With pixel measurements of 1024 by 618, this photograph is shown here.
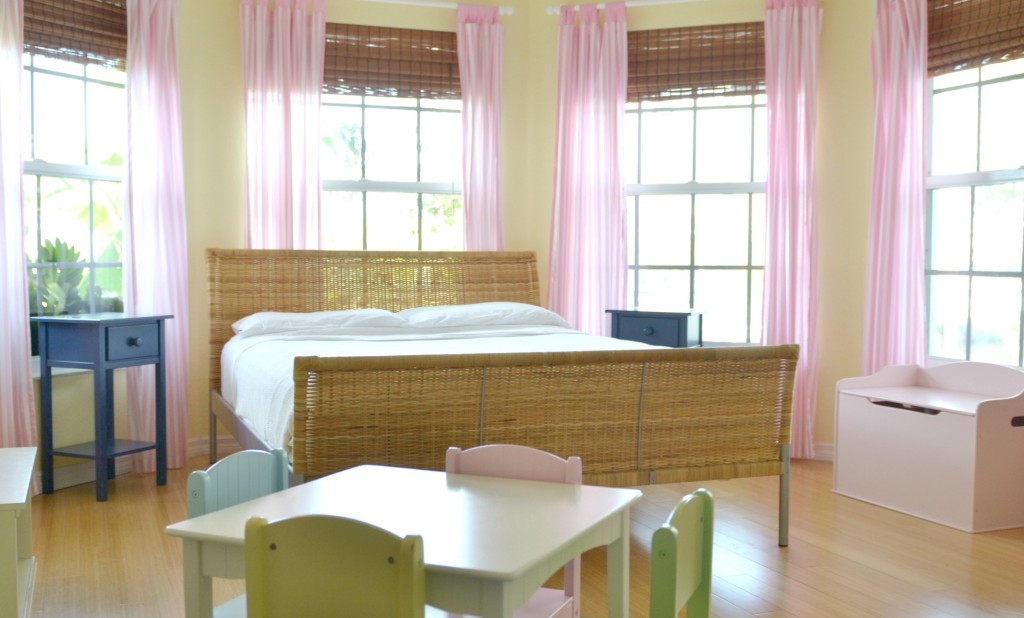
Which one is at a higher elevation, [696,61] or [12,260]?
[696,61]

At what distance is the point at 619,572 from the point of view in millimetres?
1924

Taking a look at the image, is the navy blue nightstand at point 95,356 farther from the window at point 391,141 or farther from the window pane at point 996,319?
the window pane at point 996,319

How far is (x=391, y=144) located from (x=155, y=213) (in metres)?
1.56

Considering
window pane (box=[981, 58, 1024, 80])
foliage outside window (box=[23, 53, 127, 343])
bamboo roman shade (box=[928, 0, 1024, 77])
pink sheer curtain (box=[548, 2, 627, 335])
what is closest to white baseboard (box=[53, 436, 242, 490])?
foliage outside window (box=[23, 53, 127, 343])

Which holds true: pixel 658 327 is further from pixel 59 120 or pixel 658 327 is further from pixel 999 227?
pixel 59 120

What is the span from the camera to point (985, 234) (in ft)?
15.8

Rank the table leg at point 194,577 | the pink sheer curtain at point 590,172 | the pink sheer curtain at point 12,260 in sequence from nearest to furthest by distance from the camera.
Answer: the table leg at point 194,577 → the pink sheer curtain at point 12,260 → the pink sheer curtain at point 590,172

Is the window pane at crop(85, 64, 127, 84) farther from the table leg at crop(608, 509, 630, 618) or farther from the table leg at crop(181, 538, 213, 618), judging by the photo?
the table leg at crop(608, 509, 630, 618)

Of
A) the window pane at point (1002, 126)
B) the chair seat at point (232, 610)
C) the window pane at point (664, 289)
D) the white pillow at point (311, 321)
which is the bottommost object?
the chair seat at point (232, 610)

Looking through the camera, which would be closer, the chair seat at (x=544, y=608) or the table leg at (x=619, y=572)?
the table leg at (x=619, y=572)

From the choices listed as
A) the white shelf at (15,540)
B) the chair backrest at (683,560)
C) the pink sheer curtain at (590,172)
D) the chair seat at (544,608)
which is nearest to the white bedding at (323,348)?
the pink sheer curtain at (590,172)

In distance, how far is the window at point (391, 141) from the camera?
18.5 ft

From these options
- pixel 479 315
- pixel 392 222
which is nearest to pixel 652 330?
pixel 479 315

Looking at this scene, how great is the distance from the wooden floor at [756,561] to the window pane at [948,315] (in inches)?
45.0
